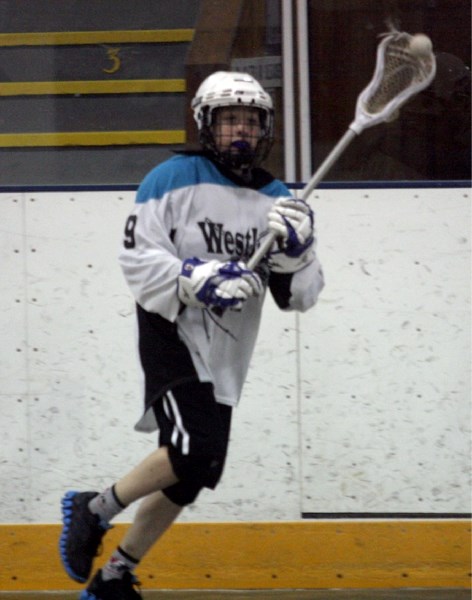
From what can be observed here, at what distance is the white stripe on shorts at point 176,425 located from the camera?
13.4 ft

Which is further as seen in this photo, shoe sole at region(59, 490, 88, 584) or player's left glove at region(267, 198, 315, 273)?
shoe sole at region(59, 490, 88, 584)

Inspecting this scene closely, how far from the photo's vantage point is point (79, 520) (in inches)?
169

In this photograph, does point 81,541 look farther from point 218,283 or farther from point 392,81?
point 392,81

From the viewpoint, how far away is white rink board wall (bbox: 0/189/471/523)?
16.9ft

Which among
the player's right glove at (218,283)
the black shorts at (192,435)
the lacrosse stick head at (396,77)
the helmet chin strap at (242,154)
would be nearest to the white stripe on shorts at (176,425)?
the black shorts at (192,435)

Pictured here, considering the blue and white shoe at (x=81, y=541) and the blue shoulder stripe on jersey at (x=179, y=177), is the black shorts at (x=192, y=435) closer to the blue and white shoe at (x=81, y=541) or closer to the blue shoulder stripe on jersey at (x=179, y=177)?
the blue and white shoe at (x=81, y=541)

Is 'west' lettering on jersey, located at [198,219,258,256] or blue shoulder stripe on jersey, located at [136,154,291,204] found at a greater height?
blue shoulder stripe on jersey, located at [136,154,291,204]

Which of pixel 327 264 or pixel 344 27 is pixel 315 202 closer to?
pixel 327 264

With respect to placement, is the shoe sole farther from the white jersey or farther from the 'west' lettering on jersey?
the 'west' lettering on jersey

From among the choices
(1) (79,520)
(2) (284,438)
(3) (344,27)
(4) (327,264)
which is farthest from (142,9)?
(1) (79,520)

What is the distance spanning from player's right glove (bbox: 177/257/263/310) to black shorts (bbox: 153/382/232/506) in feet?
0.90

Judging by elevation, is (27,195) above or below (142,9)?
below

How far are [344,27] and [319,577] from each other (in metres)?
1.87

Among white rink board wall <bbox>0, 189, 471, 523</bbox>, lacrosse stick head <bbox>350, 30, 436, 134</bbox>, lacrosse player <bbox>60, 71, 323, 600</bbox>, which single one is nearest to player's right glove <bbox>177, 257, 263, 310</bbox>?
lacrosse player <bbox>60, 71, 323, 600</bbox>
